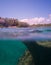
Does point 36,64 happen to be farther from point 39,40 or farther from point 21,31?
point 21,31

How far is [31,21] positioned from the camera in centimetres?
724

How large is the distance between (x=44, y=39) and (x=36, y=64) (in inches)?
70.7

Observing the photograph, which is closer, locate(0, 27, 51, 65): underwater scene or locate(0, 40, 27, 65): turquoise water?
locate(0, 27, 51, 65): underwater scene

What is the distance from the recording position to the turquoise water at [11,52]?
37.3ft

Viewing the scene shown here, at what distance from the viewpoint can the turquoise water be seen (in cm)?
1137

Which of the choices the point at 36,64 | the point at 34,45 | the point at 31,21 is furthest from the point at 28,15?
the point at 36,64

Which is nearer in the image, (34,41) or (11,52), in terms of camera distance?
(34,41)

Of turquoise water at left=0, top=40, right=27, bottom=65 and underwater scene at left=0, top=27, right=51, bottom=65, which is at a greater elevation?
underwater scene at left=0, top=27, right=51, bottom=65

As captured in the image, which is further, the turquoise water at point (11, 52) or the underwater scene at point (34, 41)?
the turquoise water at point (11, 52)

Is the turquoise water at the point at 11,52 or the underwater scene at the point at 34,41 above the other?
the underwater scene at the point at 34,41

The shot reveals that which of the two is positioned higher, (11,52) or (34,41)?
(34,41)

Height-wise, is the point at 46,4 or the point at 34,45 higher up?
the point at 46,4

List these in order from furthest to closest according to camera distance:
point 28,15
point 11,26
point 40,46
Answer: point 40,46, point 28,15, point 11,26

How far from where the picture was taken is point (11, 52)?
12352 mm
